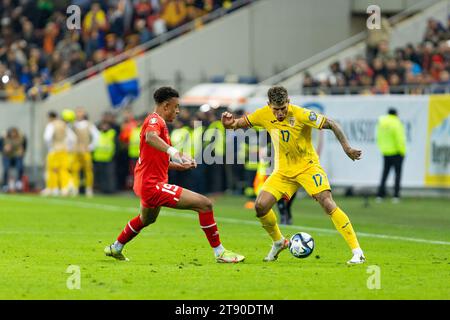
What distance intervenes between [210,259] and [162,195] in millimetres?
1353

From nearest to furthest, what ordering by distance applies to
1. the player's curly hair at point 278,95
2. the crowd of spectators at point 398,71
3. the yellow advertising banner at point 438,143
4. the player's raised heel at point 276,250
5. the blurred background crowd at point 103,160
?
1. the player's curly hair at point 278,95
2. the player's raised heel at point 276,250
3. the yellow advertising banner at point 438,143
4. the blurred background crowd at point 103,160
5. the crowd of spectators at point 398,71

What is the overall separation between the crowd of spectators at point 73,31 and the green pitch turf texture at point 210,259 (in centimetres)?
1140

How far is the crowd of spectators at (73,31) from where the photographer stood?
35.8m

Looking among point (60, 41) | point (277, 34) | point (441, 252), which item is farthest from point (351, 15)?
point (441, 252)

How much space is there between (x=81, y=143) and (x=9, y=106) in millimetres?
3193

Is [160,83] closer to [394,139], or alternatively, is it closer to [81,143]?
[81,143]

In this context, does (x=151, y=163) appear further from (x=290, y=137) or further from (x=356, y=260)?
(x=356, y=260)

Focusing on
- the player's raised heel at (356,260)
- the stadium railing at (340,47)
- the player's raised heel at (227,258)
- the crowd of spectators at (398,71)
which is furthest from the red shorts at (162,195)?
the stadium railing at (340,47)

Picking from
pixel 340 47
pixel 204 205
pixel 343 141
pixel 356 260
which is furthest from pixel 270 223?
pixel 340 47

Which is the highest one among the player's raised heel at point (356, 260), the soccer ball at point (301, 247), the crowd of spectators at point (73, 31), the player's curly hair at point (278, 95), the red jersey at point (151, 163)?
the crowd of spectators at point (73, 31)

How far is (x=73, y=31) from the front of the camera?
121 ft

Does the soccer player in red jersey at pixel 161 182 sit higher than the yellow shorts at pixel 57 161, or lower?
higher

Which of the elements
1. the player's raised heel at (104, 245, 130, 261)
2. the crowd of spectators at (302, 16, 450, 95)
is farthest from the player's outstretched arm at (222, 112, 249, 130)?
the crowd of spectators at (302, 16, 450, 95)

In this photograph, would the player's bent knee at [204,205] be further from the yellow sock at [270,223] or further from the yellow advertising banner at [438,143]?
the yellow advertising banner at [438,143]
